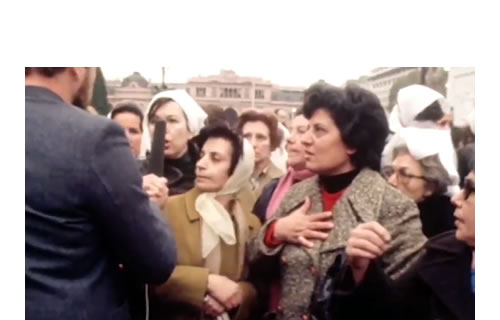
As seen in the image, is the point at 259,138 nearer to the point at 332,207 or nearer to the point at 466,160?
the point at 332,207

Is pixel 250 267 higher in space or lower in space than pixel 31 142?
lower

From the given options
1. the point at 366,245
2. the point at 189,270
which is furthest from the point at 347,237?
the point at 189,270

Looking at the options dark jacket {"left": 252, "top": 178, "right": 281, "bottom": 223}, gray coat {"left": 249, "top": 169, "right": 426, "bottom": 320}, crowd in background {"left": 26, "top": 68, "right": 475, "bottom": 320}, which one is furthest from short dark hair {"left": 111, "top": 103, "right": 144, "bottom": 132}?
gray coat {"left": 249, "top": 169, "right": 426, "bottom": 320}

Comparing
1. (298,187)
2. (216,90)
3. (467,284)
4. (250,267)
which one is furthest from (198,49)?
(467,284)

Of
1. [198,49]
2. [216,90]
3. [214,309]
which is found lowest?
[214,309]

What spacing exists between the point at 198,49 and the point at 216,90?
0.11 m

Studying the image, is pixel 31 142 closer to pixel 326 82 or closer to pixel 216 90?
pixel 216 90

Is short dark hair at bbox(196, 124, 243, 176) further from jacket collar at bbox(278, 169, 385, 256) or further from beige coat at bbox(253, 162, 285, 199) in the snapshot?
jacket collar at bbox(278, 169, 385, 256)

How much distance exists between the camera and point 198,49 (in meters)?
1.59

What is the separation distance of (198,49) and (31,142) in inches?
17.6

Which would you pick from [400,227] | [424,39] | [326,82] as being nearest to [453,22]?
[424,39]

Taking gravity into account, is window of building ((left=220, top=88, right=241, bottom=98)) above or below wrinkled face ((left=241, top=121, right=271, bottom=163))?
above

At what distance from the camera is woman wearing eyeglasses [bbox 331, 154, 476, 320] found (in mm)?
1522

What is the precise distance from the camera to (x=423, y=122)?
1.56 metres
